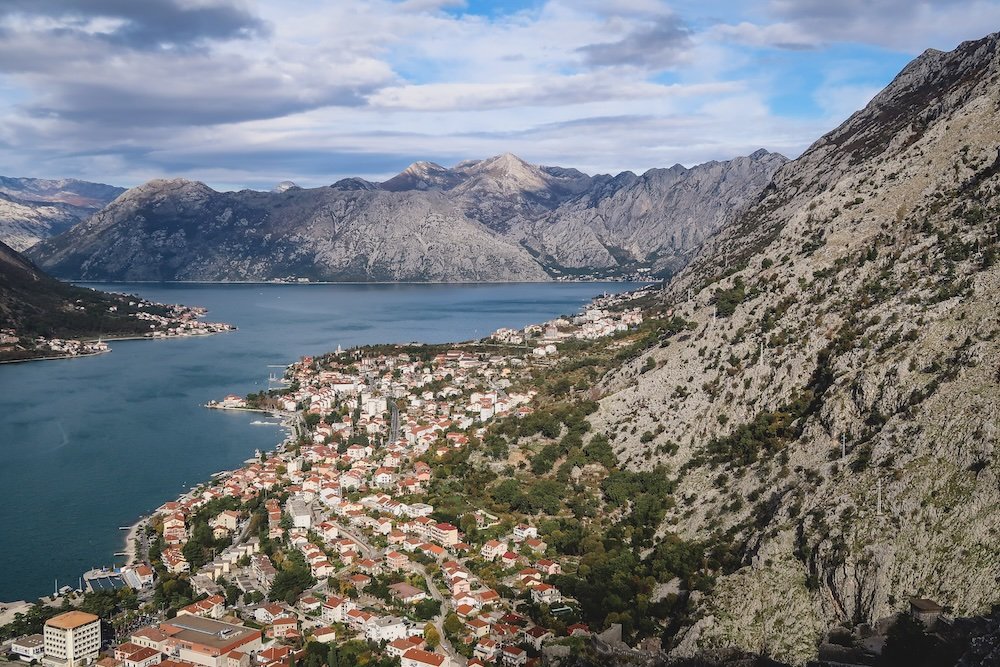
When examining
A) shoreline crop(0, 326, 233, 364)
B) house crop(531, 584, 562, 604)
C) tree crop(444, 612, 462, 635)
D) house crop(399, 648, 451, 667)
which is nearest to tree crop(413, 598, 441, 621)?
tree crop(444, 612, 462, 635)

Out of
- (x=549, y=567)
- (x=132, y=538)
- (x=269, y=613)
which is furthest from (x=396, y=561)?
(x=132, y=538)

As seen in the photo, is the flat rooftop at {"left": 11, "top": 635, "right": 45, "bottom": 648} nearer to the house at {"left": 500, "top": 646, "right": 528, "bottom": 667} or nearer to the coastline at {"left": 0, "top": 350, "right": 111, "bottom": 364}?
the house at {"left": 500, "top": 646, "right": 528, "bottom": 667}

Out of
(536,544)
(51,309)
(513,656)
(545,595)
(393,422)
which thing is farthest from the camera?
(51,309)

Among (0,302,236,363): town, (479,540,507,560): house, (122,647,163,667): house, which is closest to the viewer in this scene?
(122,647,163,667): house

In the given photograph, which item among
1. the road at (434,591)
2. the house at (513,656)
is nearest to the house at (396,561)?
the road at (434,591)

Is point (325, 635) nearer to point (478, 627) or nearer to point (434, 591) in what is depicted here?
point (434, 591)

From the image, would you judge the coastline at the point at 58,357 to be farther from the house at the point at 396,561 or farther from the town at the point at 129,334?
the house at the point at 396,561
